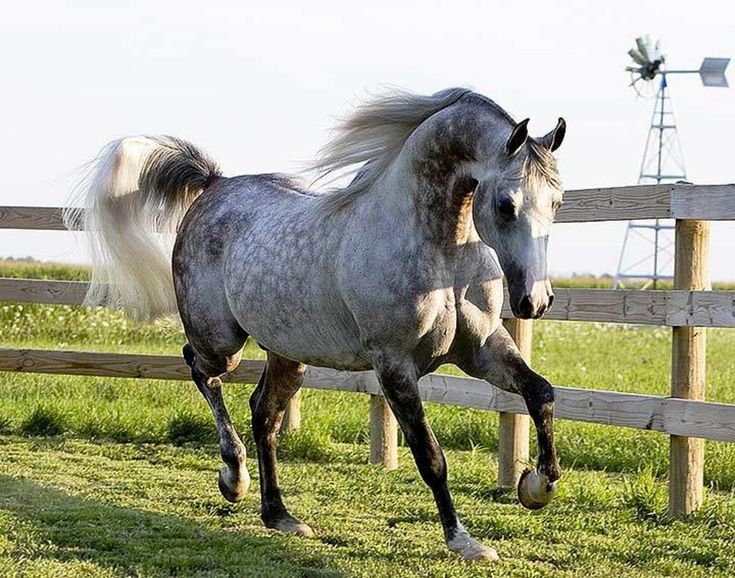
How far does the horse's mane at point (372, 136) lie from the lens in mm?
4691

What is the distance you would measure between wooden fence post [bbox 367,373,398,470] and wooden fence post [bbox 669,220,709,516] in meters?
2.03

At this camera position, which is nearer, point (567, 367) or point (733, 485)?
point (733, 485)

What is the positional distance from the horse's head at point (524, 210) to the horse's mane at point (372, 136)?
641mm

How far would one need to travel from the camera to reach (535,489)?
14.8 feet

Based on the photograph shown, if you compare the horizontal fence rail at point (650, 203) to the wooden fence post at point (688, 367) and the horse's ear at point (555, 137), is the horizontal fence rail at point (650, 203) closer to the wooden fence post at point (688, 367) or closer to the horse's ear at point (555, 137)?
the wooden fence post at point (688, 367)

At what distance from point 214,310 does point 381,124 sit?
1.40 metres

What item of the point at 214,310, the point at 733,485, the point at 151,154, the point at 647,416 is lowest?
the point at 733,485

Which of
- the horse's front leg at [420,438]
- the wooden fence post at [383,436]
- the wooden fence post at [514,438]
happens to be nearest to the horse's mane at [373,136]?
the horse's front leg at [420,438]

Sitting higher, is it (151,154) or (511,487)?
(151,154)

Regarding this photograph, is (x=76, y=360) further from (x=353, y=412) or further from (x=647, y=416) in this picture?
(x=647, y=416)

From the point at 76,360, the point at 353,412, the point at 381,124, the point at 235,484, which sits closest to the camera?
the point at 381,124

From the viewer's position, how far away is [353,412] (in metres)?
8.80

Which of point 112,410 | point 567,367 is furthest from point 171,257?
point 567,367

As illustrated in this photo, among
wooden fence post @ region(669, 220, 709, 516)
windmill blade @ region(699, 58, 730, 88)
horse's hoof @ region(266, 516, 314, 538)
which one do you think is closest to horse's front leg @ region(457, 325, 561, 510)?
horse's hoof @ region(266, 516, 314, 538)
